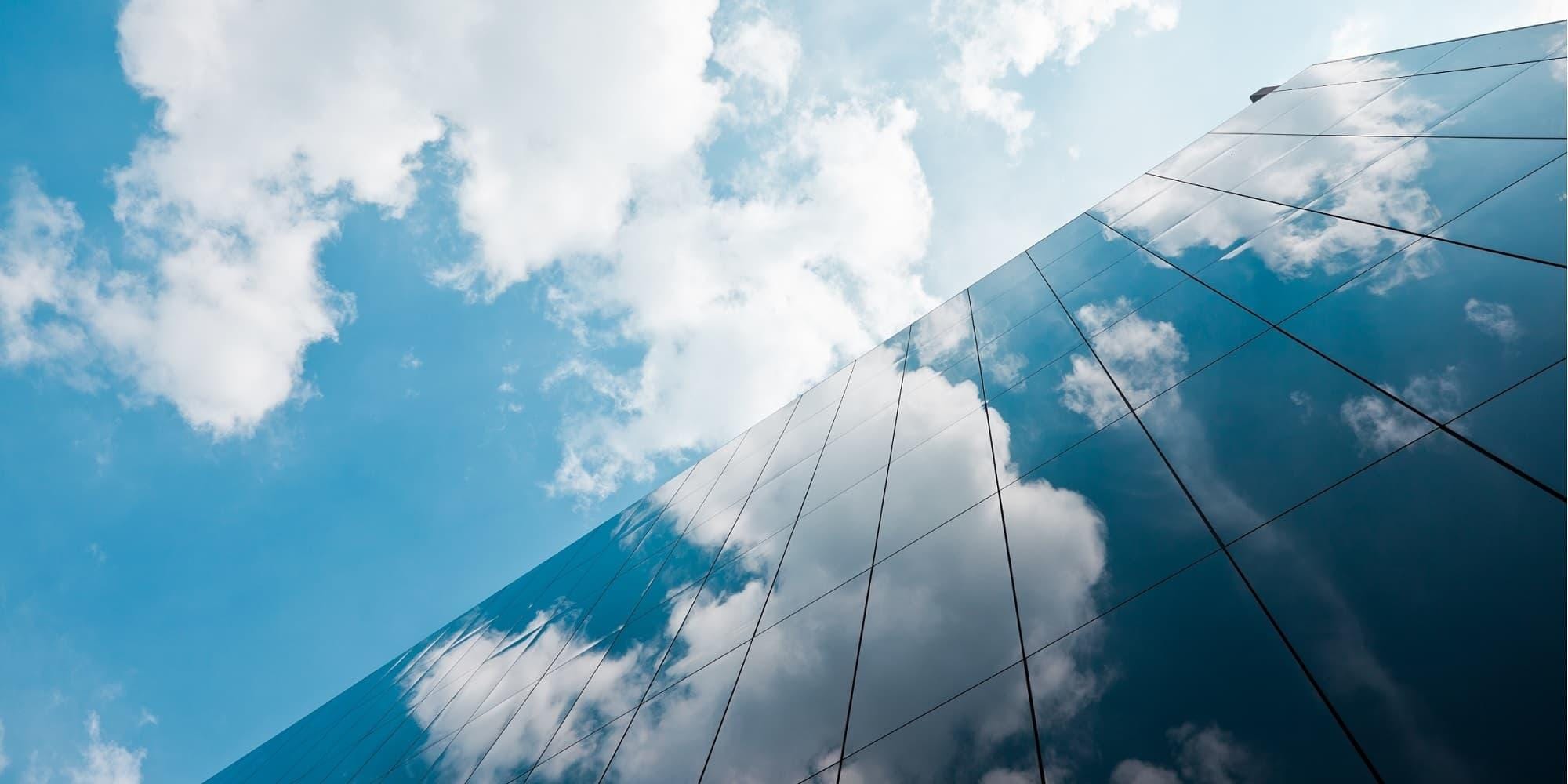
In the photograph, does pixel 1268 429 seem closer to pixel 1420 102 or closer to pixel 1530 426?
pixel 1530 426

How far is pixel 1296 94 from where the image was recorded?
1452 cm

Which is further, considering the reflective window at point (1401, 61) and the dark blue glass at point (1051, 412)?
the reflective window at point (1401, 61)

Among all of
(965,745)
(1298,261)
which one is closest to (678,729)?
(965,745)

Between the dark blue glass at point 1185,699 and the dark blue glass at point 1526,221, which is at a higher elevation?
the dark blue glass at point 1526,221

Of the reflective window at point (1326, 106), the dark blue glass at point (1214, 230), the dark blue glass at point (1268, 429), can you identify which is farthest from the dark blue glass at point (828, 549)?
the reflective window at point (1326, 106)

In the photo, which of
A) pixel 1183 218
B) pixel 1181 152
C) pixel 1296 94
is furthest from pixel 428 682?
pixel 1296 94

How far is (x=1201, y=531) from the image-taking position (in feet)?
16.1

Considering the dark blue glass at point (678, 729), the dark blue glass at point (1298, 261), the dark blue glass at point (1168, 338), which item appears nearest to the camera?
the dark blue glass at point (1298, 261)

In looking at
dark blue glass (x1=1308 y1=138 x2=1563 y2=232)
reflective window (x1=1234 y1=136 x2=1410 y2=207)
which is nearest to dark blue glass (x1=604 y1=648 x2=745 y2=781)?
dark blue glass (x1=1308 y1=138 x2=1563 y2=232)

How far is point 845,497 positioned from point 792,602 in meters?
2.17

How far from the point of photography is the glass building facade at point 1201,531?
3.47 metres

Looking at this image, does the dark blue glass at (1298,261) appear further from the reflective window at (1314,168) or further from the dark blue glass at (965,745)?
the dark blue glass at (965,745)

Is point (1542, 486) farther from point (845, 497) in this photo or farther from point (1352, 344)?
point (845, 497)

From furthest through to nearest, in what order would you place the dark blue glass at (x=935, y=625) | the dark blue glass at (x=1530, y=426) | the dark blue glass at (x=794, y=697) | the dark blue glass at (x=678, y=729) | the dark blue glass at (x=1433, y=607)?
the dark blue glass at (x=678, y=729), the dark blue glass at (x=794, y=697), the dark blue glass at (x=935, y=625), the dark blue glass at (x=1530, y=426), the dark blue glass at (x=1433, y=607)
